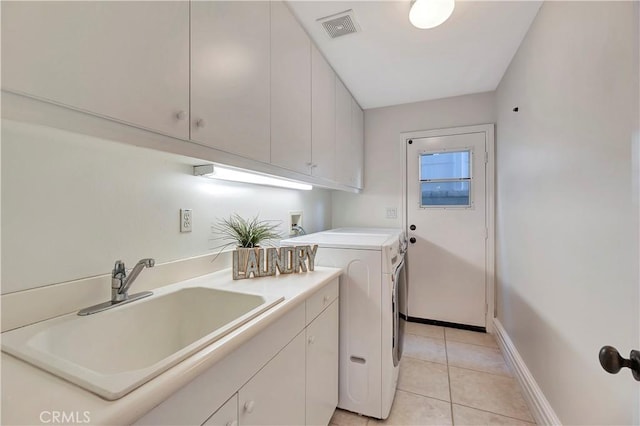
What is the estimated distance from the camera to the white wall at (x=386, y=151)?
109 inches

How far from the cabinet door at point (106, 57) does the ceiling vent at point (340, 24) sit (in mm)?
1001

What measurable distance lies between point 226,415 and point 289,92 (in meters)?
1.44

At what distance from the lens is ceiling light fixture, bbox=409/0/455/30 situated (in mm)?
1343

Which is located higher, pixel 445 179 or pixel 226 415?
pixel 445 179

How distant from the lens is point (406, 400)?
1715 mm

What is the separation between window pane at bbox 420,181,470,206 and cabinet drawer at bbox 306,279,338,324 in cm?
178

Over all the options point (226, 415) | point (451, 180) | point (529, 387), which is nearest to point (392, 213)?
point (451, 180)

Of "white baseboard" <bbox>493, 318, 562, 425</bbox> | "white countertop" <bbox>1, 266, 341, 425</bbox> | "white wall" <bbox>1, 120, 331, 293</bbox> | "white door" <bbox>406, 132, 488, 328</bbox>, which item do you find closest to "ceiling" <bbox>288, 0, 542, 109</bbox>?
"white door" <bbox>406, 132, 488, 328</bbox>

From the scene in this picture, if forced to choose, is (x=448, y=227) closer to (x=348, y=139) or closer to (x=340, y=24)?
(x=348, y=139)

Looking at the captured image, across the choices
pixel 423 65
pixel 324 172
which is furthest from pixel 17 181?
pixel 423 65

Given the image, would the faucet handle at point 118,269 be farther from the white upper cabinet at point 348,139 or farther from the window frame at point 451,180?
the window frame at point 451,180

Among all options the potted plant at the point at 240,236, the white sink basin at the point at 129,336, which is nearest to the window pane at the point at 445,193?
the potted plant at the point at 240,236

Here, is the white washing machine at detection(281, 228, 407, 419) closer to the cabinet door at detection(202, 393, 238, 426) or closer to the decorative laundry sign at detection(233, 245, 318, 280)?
the decorative laundry sign at detection(233, 245, 318, 280)

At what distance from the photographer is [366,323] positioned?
154 cm
